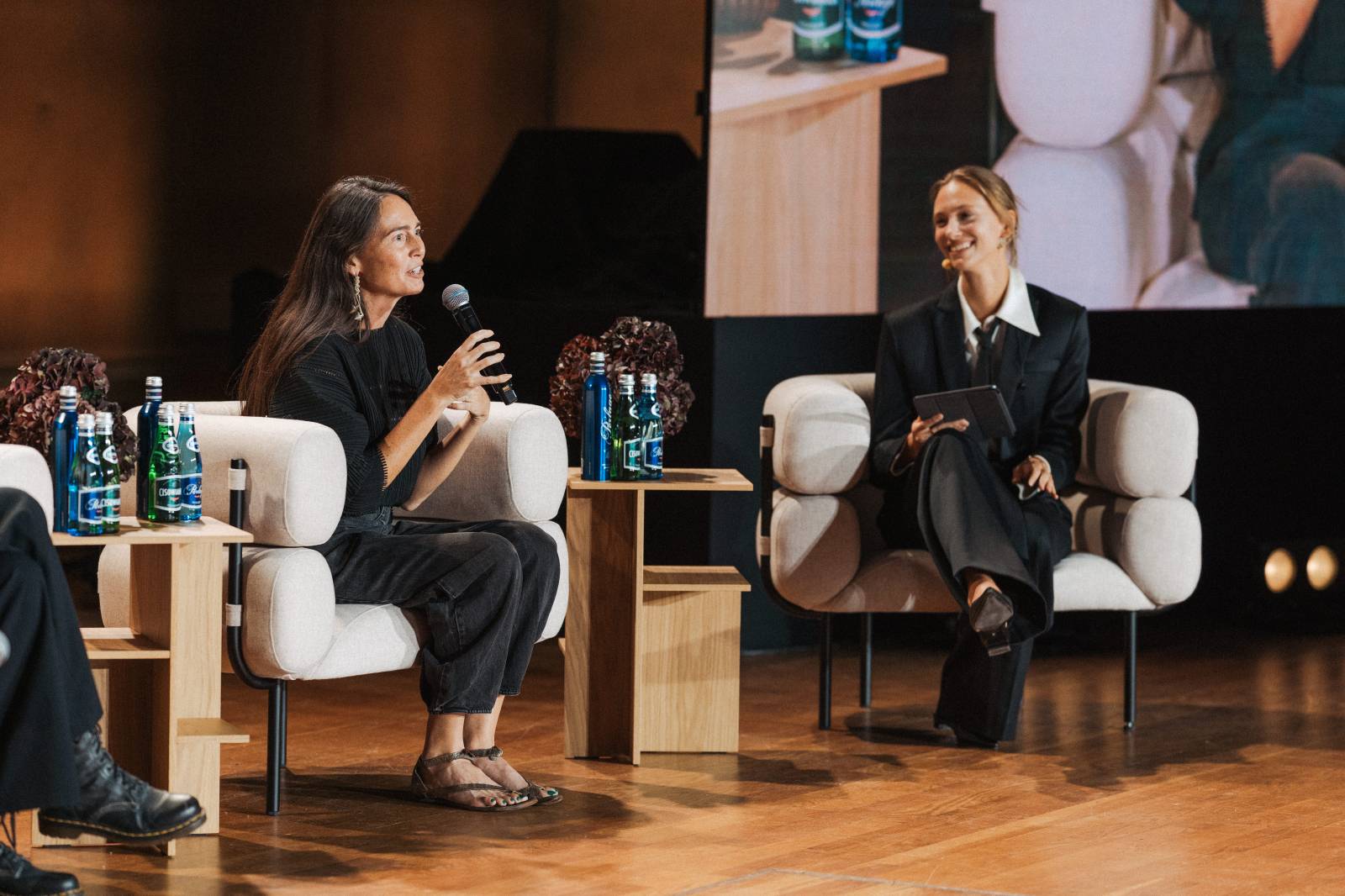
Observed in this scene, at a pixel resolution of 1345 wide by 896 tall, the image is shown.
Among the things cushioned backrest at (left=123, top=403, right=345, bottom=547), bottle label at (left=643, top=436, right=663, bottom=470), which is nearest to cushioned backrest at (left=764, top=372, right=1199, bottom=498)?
bottle label at (left=643, top=436, right=663, bottom=470)

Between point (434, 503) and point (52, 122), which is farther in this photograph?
point (52, 122)

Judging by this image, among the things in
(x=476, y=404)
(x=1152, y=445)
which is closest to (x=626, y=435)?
(x=476, y=404)

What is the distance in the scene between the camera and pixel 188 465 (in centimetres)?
315

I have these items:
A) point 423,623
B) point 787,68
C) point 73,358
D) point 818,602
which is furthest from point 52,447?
point 787,68

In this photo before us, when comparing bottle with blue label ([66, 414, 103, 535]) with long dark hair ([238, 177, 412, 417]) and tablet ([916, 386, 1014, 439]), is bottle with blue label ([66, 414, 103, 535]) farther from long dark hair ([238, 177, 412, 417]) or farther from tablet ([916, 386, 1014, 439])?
tablet ([916, 386, 1014, 439])

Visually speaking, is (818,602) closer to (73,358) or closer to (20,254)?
(73,358)

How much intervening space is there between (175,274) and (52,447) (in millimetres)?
2326

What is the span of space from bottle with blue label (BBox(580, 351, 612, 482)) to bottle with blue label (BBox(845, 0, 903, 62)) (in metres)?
1.82

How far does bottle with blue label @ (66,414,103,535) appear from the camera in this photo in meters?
3.00

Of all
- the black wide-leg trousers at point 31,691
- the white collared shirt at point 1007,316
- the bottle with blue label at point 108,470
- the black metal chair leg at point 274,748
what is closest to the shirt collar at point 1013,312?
A: the white collared shirt at point 1007,316

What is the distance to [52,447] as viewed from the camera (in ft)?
10.1

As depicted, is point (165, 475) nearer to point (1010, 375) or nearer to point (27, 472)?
point (27, 472)

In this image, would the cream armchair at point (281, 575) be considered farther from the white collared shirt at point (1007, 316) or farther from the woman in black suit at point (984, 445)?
the white collared shirt at point (1007, 316)

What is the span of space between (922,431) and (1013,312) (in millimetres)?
393
